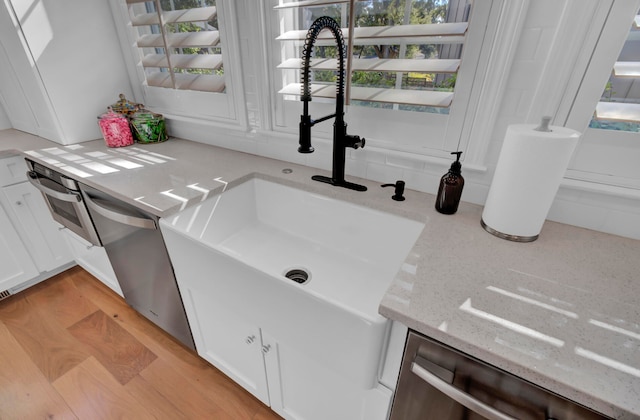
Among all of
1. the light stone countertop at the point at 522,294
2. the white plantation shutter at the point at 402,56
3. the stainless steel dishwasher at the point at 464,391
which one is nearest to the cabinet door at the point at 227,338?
the light stone countertop at the point at 522,294

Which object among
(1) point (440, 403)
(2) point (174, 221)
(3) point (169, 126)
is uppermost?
(3) point (169, 126)

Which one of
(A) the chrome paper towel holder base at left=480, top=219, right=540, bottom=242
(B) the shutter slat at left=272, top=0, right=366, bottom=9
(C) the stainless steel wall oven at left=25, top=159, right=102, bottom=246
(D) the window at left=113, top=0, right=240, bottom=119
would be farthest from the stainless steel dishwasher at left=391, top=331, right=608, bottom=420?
(C) the stainless steel wall oven at left=25, top=159, right=102, bottom=246

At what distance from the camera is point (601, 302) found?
1.92ft

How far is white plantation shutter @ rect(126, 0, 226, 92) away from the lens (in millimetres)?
1342

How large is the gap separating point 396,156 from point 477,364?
2.41ft

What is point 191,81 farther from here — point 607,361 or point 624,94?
point 607,361

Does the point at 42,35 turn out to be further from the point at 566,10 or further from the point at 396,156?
the point at 566,10

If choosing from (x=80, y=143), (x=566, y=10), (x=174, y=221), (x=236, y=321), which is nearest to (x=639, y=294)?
(x=566, y=10)

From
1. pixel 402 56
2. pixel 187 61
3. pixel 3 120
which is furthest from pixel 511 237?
pixel 3 120

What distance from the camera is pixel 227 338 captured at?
3.54 feet

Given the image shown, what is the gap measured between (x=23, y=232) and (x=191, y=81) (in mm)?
1274

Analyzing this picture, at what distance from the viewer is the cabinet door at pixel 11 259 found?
1548 mm

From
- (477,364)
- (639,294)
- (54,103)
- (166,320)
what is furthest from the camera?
(54,103)

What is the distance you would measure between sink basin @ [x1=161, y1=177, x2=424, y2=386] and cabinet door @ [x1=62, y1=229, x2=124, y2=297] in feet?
2.55
